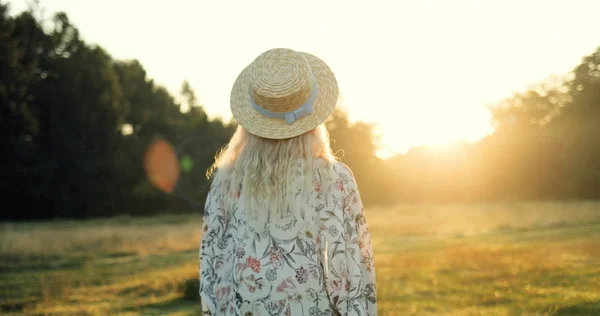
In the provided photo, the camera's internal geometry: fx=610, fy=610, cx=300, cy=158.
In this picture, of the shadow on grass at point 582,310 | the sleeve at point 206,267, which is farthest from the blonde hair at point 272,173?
the shadow on grass at point 582,310

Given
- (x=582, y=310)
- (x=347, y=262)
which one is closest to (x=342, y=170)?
(x=347, y=262)

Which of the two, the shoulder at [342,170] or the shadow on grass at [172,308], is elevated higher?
the shoulder at [342,170]

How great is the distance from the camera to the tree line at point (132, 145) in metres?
34.4

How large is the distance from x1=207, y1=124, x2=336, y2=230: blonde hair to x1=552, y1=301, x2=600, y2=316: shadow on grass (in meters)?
4.71

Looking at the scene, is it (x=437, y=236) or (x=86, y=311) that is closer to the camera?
(x=86, y=311)

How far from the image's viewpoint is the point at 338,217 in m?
3.03

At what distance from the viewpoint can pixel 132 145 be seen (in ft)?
137

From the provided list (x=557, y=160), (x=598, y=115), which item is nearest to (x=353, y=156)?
(x=557, y=160)

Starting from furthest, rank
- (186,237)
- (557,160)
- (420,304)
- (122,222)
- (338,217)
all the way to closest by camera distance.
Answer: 1. (557,160)
2. (122,222)
3. (186,237)
4. (420,304)
5. (338,217)

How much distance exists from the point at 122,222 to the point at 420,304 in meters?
27.0

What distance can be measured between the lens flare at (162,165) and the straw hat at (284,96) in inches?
1536

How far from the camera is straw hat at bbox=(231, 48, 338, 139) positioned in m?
3.21

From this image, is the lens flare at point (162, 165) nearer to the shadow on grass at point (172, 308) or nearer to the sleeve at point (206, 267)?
the shadow on grass at point (172, 308)

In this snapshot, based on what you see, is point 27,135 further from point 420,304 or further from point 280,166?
point 280,166
